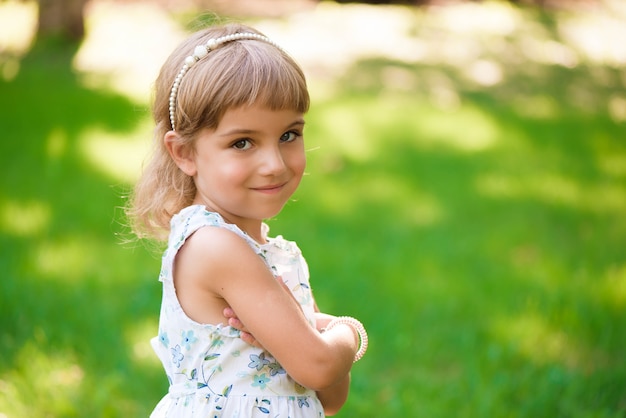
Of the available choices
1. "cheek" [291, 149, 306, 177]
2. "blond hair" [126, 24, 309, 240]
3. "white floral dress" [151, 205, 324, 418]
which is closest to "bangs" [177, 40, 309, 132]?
"blond hair" [126, 24, 309, 240]

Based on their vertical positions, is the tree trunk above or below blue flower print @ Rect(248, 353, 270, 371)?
below

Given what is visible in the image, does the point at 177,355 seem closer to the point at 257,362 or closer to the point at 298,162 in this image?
the point at 257,362

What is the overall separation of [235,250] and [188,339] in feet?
0.84

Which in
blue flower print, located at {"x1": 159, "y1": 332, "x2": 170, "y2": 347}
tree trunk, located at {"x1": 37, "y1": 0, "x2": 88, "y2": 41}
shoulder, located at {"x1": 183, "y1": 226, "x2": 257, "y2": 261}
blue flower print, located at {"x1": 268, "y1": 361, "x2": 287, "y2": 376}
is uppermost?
shoulder, located at {"x1": 183, "y1": 226, "x2": 257, "y2": 261}

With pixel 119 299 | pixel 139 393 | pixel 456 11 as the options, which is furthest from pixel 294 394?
pixel 456 11

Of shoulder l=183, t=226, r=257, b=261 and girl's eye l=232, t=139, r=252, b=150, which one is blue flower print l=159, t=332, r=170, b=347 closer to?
shoulder l=183, t=226, r=257, b=261

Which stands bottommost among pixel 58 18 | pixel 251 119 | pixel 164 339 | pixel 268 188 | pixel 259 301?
pixel 58 18

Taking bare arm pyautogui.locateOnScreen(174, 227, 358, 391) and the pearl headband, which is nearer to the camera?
bare arm pyautogui.locateOnScreen(174, 227, 358, 391)

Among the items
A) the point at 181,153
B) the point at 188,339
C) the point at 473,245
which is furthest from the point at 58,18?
the point at 188,339

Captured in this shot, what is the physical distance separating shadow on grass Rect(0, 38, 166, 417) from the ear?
142 cm

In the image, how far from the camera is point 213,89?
1.79m

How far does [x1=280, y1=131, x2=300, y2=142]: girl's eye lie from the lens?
189 cm

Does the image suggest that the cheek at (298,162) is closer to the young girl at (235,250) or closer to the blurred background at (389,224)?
the young girl at (235,250)

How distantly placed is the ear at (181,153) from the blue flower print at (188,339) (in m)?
0.38
